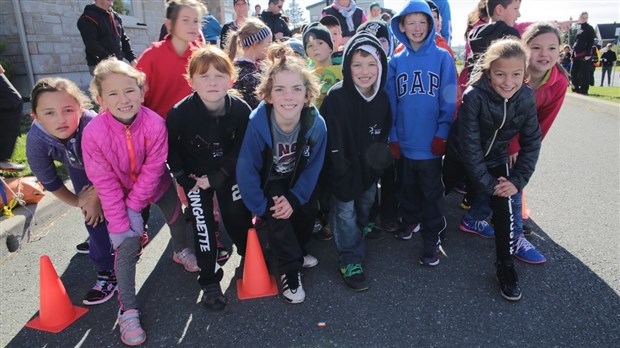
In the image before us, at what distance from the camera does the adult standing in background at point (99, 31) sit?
204 inches

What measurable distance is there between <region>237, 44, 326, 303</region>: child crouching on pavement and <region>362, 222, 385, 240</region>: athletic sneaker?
3.01 feet

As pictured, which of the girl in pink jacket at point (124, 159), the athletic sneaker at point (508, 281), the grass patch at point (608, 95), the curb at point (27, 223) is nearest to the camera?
the girl in pink jacket at point (124, 159)

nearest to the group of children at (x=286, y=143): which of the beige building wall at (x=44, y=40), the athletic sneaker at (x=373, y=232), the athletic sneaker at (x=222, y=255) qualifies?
the athletic sneaker at (x=222, y=255)

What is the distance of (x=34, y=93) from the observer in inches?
101

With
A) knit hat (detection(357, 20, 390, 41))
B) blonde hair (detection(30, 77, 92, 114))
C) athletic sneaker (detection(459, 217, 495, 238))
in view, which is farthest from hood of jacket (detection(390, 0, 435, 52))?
blonde hair (detection(30, 77, 92, 114))

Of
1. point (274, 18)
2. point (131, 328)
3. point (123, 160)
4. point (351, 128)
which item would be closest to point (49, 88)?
point (123, 160)

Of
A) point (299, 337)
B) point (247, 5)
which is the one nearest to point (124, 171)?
point (299, 337)

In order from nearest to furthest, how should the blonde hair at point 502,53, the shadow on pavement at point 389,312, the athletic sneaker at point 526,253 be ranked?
the shadow on pavement at point 389,312, the blonde hair at point 502,53, the athletic sneaker at point 526,253

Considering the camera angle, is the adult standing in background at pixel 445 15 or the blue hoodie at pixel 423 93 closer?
the blue hoodie at pixel 423 93

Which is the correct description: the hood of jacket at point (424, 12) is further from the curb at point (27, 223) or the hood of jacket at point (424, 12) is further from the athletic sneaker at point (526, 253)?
the curb at point (27, 223)

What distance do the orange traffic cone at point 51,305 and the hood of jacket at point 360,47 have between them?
7.94 feet

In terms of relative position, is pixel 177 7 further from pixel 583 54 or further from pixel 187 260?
pixel 583 54

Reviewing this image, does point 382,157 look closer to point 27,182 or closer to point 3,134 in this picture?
point 27,182

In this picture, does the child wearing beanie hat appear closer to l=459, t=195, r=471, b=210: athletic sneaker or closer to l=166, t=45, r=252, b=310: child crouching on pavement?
l=166, t=45, r=252, b=310: child crouching on pavement
